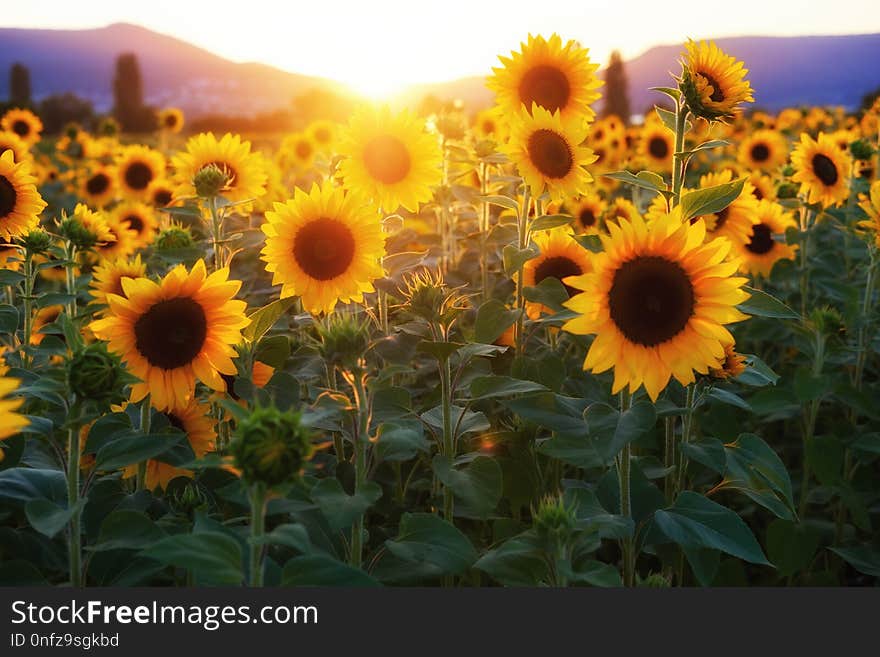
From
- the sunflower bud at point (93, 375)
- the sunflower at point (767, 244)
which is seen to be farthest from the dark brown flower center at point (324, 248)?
the sunflower at point (767, 244)

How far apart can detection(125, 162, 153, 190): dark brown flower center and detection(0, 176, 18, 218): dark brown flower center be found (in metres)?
3.06

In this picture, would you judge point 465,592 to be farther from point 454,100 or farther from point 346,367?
point 454,100

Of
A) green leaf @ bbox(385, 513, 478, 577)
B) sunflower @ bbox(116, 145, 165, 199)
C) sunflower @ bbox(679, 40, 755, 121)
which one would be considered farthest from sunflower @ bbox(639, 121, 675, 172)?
green leaf @ bbox(385, 513, 478, 577)

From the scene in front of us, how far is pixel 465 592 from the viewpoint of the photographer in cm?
153

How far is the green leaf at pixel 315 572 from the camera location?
1.43 m

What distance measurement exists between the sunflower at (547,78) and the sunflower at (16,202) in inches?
68.9

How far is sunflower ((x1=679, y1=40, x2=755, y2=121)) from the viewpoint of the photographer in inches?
87.5

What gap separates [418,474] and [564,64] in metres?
1.67

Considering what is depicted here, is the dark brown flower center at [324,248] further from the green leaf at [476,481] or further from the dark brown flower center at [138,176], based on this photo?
the dark brown flower center at [138,176]

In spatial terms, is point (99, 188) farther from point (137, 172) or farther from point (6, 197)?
point (6, 197)

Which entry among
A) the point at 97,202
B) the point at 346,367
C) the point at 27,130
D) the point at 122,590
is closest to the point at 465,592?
the point at 346,367

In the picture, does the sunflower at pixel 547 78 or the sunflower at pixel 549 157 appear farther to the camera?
the sunflower at pixel 547 78

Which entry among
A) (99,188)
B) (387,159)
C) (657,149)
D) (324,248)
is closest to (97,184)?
(99,188)

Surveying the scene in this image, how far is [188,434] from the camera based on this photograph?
2285 mm
